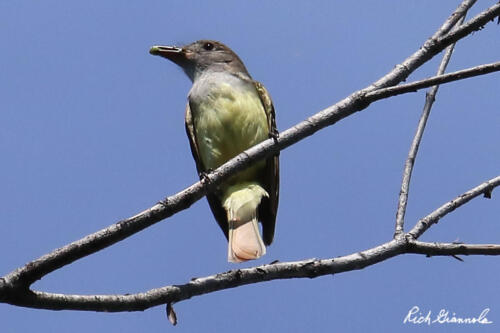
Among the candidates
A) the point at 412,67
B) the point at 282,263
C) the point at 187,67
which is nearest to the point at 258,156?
the point at 282,263

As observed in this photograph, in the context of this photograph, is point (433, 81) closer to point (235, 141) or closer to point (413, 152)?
point (413, 152)

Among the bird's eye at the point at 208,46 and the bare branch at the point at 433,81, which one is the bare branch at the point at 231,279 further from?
the bird's eye at the point at 208,46

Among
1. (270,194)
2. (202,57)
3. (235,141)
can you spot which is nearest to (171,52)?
(202,57)

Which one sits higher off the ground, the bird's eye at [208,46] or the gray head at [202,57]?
the bird's eye at [208,46]

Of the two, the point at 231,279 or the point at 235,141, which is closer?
the point at 231,279

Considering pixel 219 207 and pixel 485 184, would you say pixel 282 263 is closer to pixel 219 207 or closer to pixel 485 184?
pixel 485 184

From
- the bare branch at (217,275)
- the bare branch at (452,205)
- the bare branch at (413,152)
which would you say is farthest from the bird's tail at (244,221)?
the bare branch at (452,205)
